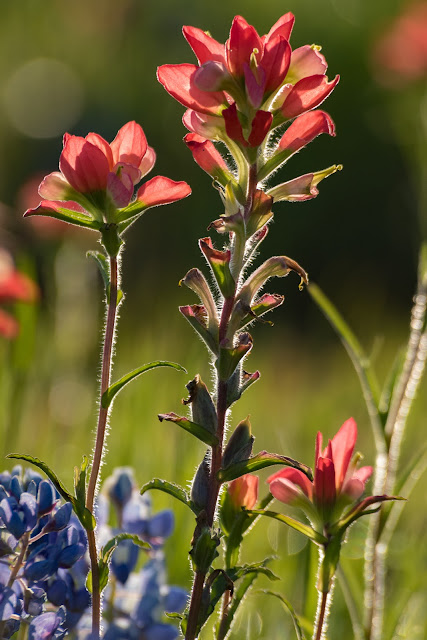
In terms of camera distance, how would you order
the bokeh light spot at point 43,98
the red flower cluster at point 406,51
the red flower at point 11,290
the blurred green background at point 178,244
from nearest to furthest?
1. the red flower at point 11,290
2. the blurred green background at point 178,244
3. the red flower cluster at point 406,51
4. the bokeh light spot at point 43,98

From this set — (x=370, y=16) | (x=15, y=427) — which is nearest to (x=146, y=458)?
(x=15, y=427)

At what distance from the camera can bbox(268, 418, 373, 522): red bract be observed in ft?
1.82

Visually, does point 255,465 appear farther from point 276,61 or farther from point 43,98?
point 43,98

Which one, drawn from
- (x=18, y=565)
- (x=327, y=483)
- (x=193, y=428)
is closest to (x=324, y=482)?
(x=327, y=483)

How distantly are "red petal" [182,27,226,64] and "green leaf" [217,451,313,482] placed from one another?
0.25 metres

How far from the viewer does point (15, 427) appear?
1.14 m

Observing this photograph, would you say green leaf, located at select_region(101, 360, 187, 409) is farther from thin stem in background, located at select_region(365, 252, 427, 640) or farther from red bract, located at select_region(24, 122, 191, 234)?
thin stem in background, located at select_region(365, 252, 427, 640)

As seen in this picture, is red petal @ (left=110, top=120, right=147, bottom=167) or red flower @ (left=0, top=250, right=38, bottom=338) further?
red flower @ (left=0, top=250, right=38, bottom=338)

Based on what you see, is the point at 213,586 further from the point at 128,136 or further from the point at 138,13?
the point at 138,13

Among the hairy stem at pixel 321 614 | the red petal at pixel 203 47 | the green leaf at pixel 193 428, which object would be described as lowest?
the hairy stem at pixel 321 614

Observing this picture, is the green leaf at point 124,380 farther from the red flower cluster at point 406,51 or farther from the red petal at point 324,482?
the red flower cluster at point 406,51

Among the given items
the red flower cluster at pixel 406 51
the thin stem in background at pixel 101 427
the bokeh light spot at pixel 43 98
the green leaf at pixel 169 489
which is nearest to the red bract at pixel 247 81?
the thin stem in background at pixel 101 427

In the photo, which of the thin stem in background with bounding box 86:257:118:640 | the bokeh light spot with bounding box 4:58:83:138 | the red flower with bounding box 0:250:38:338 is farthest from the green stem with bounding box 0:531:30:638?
the bokeh light spot with bounding box 4:58:83:138

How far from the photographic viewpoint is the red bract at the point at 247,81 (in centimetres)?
50
